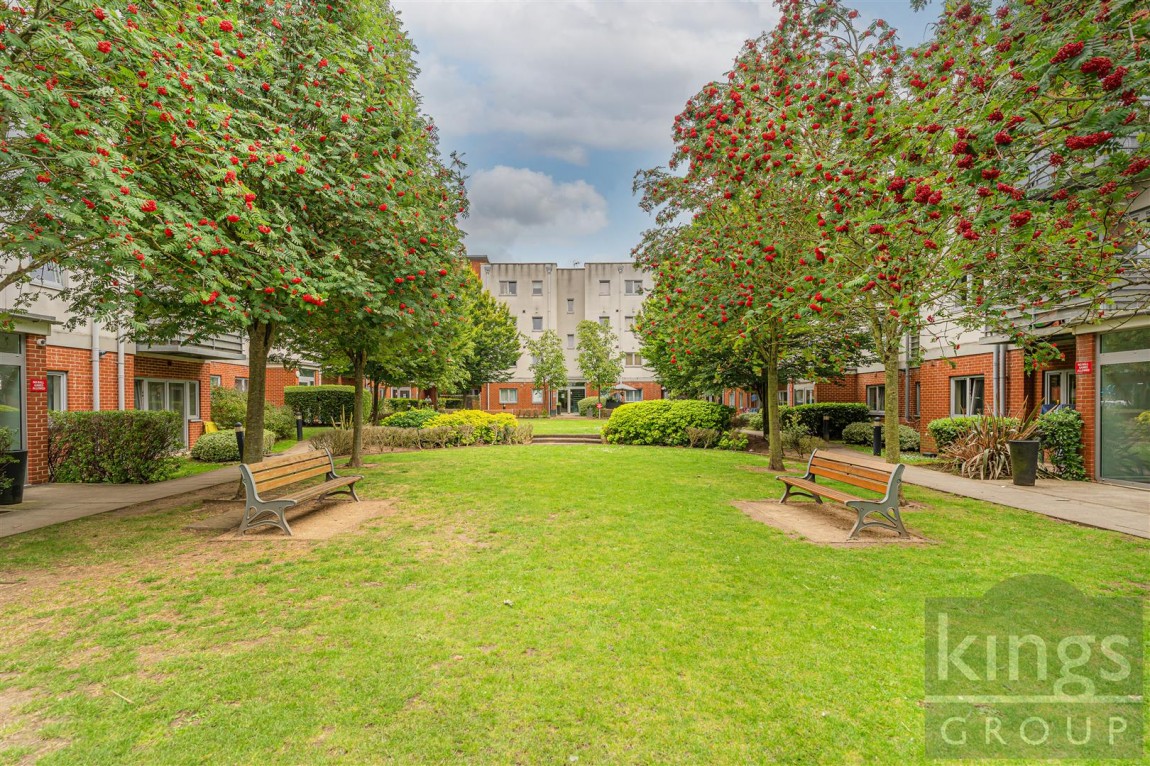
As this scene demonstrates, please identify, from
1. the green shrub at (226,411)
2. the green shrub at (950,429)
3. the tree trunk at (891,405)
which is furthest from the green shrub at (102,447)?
the green shrub at (950,429)

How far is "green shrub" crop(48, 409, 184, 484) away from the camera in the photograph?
10.5m

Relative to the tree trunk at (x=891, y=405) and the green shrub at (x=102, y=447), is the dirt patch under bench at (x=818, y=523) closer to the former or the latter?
the tree trunk at (x=891, y=405)

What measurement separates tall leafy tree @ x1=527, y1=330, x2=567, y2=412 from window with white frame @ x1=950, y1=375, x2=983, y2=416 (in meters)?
26.0

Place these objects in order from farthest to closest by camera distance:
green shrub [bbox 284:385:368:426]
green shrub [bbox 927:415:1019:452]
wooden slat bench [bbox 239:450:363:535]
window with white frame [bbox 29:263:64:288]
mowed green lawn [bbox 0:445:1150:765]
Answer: green shrub [bbox 284:385:368:426]
green shrub [bbox 927:415:1019:452]
window with white frame [bbox 29:263:64:288]
wooden slat bench [bbox 239:450:363:535]
mowed green lawn [bbox 0:445:1150:765]

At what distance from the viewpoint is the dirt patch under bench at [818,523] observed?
20.0 ft

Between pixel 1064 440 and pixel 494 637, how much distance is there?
13593 mm

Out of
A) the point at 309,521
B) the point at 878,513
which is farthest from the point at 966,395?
the point at 309,521

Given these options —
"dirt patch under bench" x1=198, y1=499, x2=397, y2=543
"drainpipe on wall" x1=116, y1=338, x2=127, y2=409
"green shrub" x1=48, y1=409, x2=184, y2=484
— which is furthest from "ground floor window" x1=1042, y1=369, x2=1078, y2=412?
"drainpipe on wall" x1=116, y1=338, x2=127, y2=409

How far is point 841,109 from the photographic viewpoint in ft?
20.5

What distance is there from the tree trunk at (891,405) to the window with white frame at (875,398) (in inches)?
529

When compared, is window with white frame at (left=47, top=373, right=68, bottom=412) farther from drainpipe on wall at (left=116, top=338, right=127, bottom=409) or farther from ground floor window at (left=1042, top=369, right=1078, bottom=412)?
ground floor window at (left=1042, top=369, right=1078, bottom=412)

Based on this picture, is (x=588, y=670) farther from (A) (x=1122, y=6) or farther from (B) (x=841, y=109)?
(B) (x=841, y=109)

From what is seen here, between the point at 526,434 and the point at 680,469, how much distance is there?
27.3ft

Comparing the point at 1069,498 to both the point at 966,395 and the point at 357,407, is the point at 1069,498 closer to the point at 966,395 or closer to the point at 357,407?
the point at 966,395
